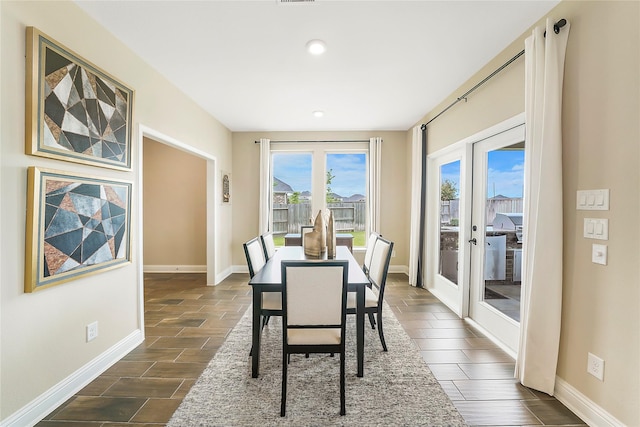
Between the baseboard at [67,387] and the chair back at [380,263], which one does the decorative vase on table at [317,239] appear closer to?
the chair back at [380,263]

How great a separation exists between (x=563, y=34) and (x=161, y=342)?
155 inches

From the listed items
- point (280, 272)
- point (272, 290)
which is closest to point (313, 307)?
point (272, 290)

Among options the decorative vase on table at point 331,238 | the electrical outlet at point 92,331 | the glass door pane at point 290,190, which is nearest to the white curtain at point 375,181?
the glass door pane at point 290,190

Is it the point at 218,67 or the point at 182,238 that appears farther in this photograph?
the point at 182,238

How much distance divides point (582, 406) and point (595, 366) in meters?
0.29

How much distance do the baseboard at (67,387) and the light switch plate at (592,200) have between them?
348 centimetres

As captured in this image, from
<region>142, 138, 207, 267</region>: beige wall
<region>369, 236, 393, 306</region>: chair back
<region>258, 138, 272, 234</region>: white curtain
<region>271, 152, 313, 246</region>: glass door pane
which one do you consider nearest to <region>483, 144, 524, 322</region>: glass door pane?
<region>369, 236, 393, 306</region>: chair back

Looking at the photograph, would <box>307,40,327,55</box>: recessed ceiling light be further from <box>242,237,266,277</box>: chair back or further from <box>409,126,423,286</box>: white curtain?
<box>409,126,423,286</box>: white curtain

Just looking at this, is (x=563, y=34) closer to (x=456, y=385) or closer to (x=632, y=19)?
(x=632, y=19)

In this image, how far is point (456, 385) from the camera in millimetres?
2096

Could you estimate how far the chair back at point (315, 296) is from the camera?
5.91ft

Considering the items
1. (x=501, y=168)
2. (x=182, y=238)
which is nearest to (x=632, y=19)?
(x=501, y=168)

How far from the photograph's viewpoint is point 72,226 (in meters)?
1.93

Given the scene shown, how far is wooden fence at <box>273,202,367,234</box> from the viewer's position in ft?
18.2
